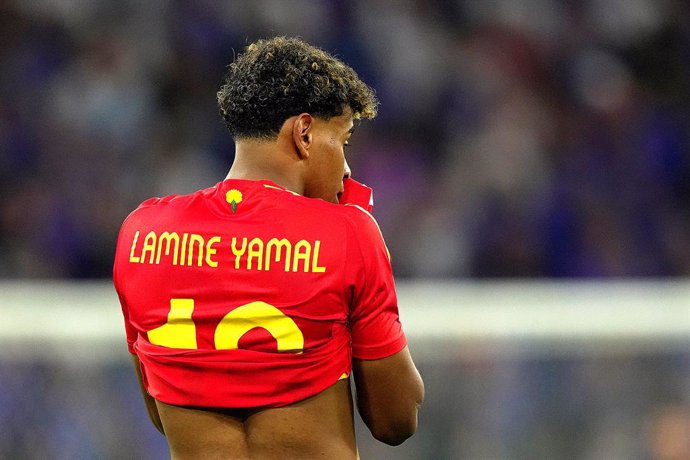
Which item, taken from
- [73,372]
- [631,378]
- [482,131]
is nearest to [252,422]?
[73,372]

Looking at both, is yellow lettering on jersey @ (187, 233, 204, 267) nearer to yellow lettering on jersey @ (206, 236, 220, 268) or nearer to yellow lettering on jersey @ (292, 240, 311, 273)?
yellow lettering on jersey @ (206, 236, 220, 268)

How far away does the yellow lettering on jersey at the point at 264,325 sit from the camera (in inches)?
83.7

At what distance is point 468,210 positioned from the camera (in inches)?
271

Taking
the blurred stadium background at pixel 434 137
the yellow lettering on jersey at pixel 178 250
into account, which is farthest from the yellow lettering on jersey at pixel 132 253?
the blurred stadium background at pixel 434 137

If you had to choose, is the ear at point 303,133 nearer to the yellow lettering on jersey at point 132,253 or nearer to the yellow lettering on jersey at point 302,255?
the yellow lettering on jersey at point 302,255

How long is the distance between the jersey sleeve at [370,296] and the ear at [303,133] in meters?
0.17

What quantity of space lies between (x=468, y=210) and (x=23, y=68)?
3.06m

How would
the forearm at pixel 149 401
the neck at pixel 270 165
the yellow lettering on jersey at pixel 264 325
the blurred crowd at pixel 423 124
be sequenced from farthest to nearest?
the blurred crowd at pixel 423 124
the forearm at pixel 149 401
the neck at pixel 270 165
the yellow lettering on jersey at pixel 264 325

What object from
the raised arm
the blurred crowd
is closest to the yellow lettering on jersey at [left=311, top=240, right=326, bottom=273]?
the raised arm

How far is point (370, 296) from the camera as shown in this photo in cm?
216

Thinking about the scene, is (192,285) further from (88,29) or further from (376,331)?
(88,29)

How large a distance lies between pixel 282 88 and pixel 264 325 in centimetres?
47

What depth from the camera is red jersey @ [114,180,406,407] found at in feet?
7.00

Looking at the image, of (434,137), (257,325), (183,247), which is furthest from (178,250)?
(434,137)
